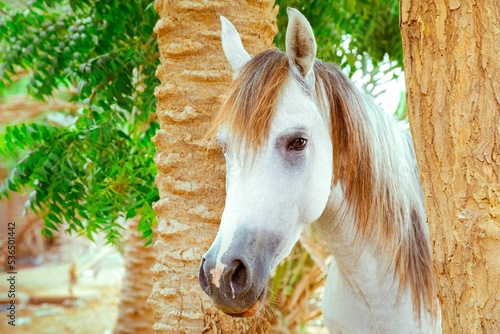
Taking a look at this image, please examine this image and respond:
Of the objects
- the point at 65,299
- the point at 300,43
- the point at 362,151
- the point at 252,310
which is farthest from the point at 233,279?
the point at 65,299

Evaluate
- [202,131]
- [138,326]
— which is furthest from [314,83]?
[138,326]

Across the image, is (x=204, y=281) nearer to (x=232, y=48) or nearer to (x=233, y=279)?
(x=233, y=279)

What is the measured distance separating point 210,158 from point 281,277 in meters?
4.08

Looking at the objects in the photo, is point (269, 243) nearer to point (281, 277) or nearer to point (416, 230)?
point (416, 230)

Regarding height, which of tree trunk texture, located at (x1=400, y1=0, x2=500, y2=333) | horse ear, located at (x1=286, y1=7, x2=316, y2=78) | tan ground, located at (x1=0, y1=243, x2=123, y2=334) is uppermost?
horse ear, located at (x1=286, y1=7, x2=316, y2=78)

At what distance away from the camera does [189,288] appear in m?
2.31

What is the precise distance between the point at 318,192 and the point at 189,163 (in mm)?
646

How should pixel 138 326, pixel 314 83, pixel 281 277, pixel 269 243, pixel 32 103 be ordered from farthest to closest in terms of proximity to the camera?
pixel 32 103, pixel 281 277, pixel 138 326, pixel 314 83, pixel 269 243

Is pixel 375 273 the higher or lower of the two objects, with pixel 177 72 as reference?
lower

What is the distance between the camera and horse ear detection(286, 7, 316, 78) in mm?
1916

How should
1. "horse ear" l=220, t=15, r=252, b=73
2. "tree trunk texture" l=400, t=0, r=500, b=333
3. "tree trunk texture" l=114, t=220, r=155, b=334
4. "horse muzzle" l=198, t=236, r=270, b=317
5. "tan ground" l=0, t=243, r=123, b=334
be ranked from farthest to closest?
"tan ground" l=0, t=243, r=123, b=334, "tree trunk texture" l=114, t=220, r=155, b=334, "horse ear" l=220, t=15, r=252, b=73, "horse muzzle" l=198, t=236, r=270, b=317, "tree trunk texture" l=400, t=0, r=500, b=333

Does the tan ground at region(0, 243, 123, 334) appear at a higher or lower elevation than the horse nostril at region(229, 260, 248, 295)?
lower

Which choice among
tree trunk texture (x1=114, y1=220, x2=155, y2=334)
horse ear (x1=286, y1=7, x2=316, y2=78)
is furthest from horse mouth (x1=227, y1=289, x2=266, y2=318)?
tree trunk texture (x1=114, y1=220, x2=155, y2=334)

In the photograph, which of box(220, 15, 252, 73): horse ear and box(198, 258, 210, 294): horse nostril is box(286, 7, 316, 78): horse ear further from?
box(198, 258, 210, 294): horse nostril
